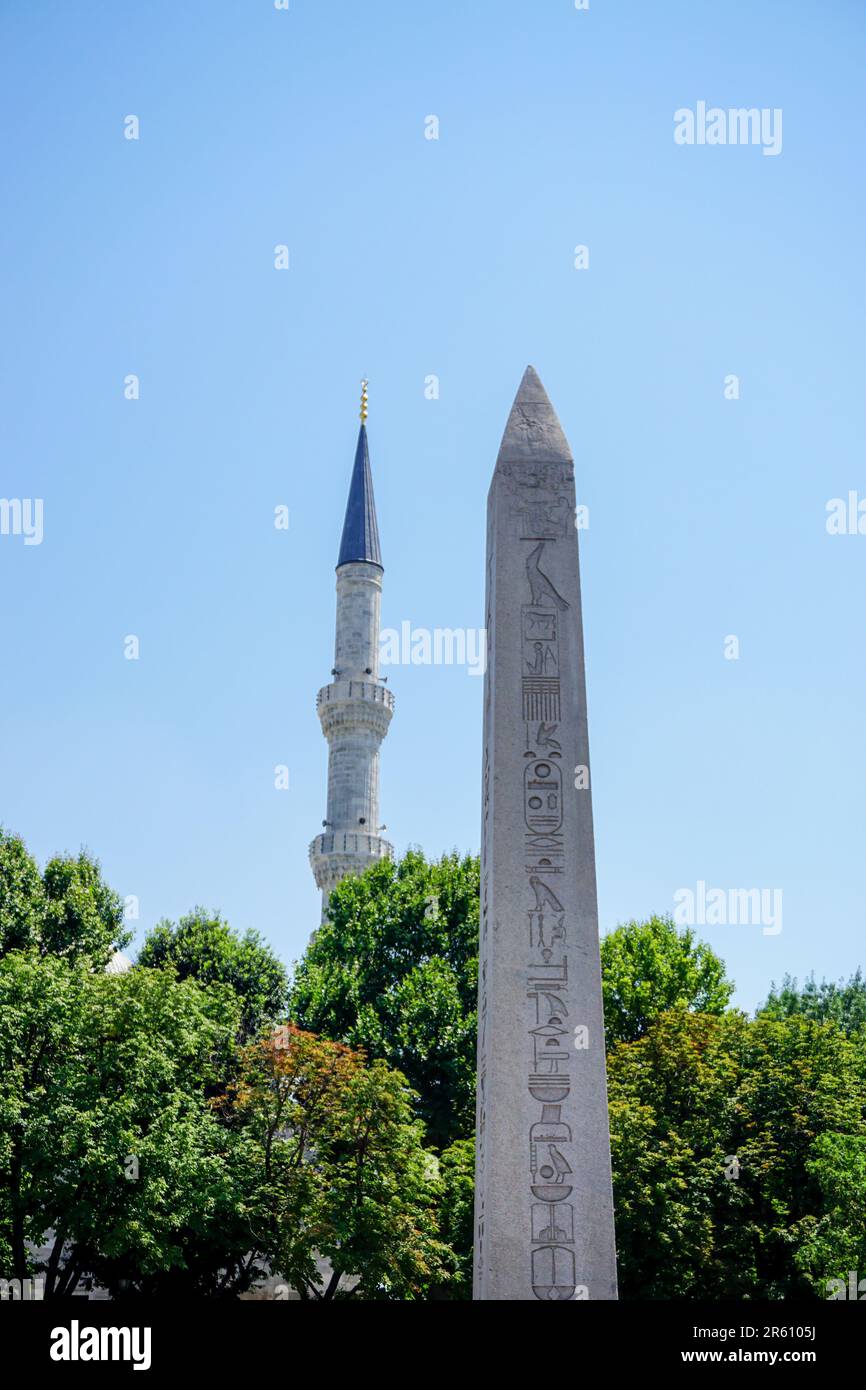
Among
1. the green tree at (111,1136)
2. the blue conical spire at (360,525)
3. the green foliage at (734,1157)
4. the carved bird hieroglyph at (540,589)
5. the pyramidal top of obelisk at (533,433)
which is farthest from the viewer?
the blue conical spire at (360,525)

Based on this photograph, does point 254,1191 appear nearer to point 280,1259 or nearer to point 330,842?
point 280,1259

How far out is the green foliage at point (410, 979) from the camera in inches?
1163

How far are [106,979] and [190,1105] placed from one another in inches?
98.7

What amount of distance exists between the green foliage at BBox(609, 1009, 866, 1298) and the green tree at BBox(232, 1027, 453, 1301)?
3.31 meters

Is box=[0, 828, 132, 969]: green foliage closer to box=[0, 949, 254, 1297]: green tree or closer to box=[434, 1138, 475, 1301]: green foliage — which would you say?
box=[0, 949, 254, 1297]: green tree

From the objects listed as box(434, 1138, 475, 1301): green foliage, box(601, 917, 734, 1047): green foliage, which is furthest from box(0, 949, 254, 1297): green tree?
box(601, 917, 734, 1047): green foliage

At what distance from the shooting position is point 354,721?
4950 centimetres

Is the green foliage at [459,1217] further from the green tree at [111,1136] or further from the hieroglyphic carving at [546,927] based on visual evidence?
the hieroglyphic carving at [546,927]

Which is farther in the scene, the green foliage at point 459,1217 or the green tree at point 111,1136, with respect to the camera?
the green foliage at point 459,1217

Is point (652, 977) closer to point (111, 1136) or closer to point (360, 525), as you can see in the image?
point (111, 1136)

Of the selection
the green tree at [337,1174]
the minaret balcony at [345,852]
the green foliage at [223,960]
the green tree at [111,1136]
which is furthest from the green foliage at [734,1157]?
the minaret balcony at [345,852]
